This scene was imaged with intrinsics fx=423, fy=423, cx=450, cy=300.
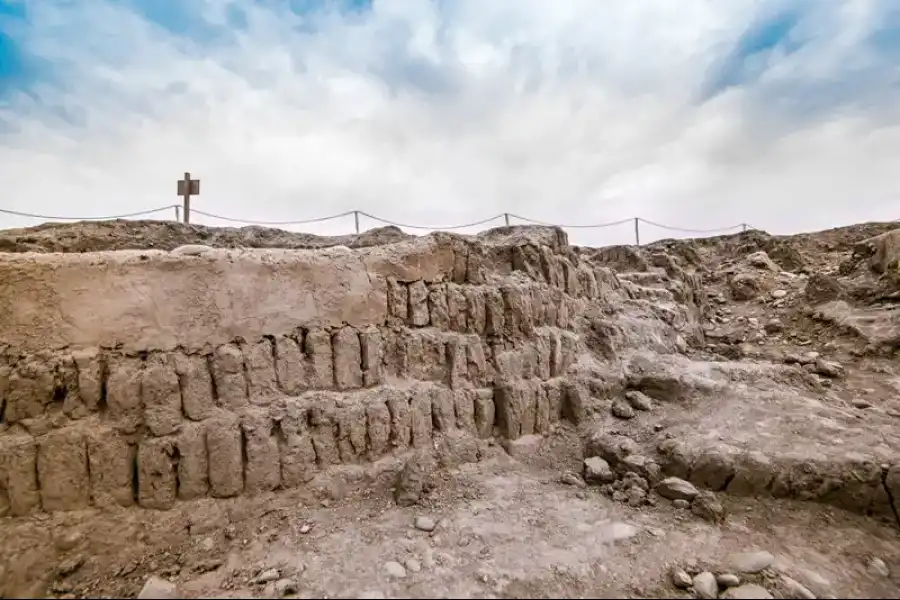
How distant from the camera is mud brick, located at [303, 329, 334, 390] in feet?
13.9

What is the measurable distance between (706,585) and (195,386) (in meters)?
4.38

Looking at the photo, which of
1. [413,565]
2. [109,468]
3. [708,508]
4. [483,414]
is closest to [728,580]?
[708,508]

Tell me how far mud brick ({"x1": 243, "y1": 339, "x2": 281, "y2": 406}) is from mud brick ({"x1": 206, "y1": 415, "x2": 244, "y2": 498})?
32cm

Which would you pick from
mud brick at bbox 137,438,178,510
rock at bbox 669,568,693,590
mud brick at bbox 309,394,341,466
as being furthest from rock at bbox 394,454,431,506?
rock at bbox 669,568,693,590

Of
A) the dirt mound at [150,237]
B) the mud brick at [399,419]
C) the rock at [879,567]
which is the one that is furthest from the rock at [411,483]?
the dirt mound at [150,237]

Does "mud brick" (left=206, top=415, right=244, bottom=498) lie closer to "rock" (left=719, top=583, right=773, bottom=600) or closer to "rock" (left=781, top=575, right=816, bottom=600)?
"rock" (left=719, top=583, right=773, bottom=600)

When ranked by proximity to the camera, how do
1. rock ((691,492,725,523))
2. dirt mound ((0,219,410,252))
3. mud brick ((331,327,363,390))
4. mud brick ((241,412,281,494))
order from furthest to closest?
dirt mound ((0,219,410,252)) → mud brick ((331,327,363,390)) → rock ((691,492,725,523)) → mud brick ((241,412,281,494))

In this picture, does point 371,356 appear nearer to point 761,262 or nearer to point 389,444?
point 389,444

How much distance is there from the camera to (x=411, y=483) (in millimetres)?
4184

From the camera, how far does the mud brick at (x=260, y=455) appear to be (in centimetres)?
376

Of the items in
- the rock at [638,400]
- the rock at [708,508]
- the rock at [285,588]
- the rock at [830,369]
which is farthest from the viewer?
the rock at [830,369]

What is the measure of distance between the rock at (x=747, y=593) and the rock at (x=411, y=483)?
255 cm

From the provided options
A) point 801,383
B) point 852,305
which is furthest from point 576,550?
point 852,305

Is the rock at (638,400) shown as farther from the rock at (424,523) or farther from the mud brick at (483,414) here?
the rock at (424,523)
